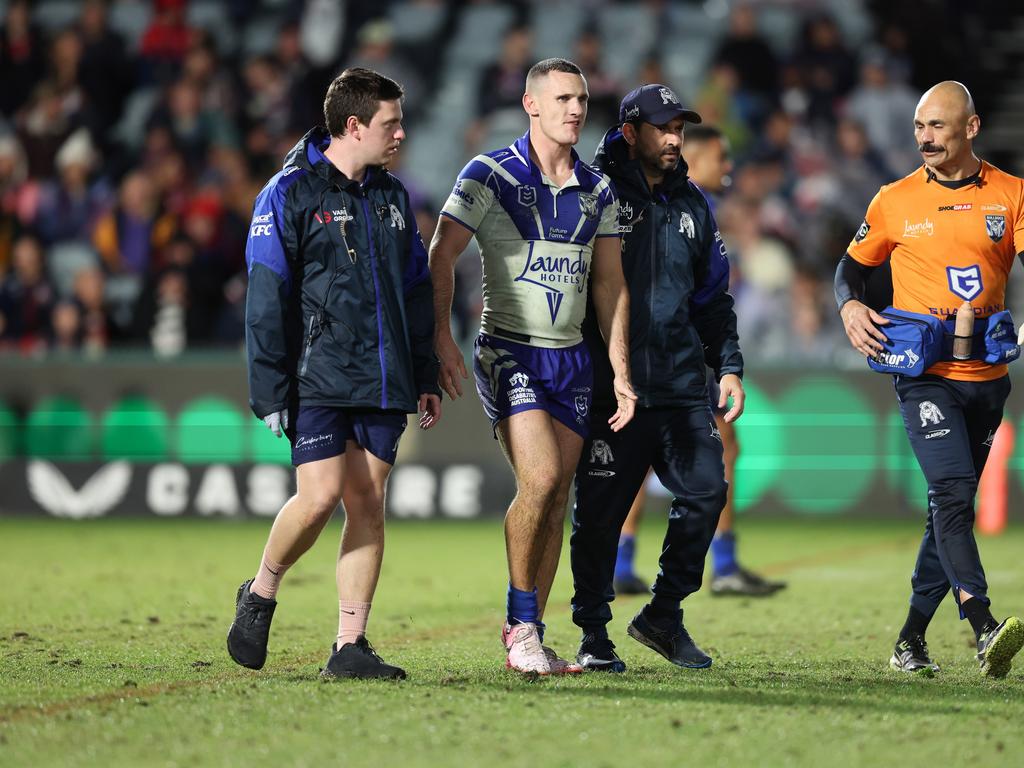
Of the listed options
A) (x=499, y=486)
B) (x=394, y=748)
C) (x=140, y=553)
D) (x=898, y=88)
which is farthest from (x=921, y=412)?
(x=898, y=88)

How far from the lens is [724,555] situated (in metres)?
9.39

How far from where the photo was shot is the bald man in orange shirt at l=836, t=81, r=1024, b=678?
20.7 feet

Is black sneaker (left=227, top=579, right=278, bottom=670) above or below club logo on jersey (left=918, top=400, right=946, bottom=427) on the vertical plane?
below

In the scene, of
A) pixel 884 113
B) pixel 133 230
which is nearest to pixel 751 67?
pixel 884 113

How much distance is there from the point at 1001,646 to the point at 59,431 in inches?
390

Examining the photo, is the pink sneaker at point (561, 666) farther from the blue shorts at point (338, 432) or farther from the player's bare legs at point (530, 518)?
the blue shorts at point (338, 432)

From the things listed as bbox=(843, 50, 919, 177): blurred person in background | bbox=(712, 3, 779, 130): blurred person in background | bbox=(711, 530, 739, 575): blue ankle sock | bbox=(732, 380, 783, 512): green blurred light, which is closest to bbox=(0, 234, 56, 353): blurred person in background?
bbox=(732, 380, 783, 512): green blurred light

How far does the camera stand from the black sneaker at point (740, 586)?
9250mm

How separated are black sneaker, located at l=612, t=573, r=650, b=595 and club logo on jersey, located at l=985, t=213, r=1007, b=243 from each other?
11.6 ft

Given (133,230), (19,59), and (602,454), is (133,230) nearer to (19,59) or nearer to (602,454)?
(19,59)

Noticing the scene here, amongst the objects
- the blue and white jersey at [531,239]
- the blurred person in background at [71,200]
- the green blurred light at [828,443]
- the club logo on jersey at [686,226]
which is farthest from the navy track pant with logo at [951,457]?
the blurred person in background at [71,200]

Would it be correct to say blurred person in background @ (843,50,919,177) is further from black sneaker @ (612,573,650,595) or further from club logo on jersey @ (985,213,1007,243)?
club logo on jersey @ (985,213,1007,243)

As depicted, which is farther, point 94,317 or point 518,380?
point 94,317

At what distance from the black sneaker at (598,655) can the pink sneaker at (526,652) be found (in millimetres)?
288
